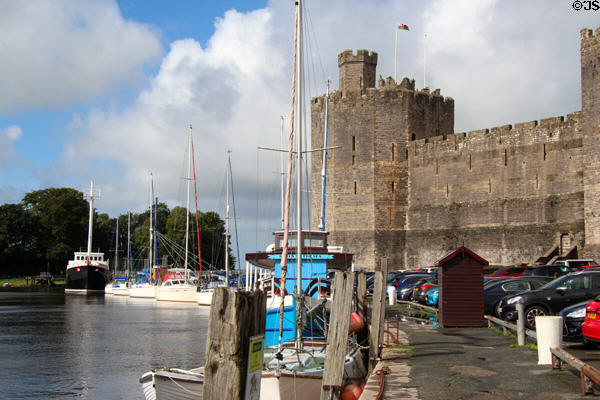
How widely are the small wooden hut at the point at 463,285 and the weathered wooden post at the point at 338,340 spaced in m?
7.93

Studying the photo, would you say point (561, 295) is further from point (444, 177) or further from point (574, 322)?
point (444, 177)

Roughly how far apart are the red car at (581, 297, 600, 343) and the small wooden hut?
5771 millimetres

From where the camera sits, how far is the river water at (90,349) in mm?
17188

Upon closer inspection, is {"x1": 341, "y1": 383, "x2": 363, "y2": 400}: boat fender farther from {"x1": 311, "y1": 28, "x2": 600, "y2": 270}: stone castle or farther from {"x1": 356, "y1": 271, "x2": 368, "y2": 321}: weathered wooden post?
{"x1": 311, "y1": 28, "x2": 600, "y2": 270}: stone castle

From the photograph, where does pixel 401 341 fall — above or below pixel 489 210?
below

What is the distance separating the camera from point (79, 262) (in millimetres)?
66938

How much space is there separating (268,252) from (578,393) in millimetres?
16377

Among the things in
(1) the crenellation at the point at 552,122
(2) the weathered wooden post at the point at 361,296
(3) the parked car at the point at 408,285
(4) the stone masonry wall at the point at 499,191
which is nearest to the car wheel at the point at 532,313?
(2) the weathered wooden post at the point at 361,296

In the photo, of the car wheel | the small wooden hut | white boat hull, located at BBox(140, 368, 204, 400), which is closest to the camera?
white boat hull, located at BBox(140, 368, 204, 400)

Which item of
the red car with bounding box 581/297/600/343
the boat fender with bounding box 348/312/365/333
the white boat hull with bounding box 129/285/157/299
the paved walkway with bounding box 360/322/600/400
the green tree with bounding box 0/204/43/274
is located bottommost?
the white boat hull with bounding box 129/285/157/299

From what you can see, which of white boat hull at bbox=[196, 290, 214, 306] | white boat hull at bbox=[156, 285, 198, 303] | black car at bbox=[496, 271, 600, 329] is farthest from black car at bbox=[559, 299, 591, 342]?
white boat hull at bbox=[156, 285, 198, 303]

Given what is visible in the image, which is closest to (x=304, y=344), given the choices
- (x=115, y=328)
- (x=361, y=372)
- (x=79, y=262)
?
(x=361, y=372)

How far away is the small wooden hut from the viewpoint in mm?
18062

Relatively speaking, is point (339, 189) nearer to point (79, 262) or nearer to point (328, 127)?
point (328, 127)
